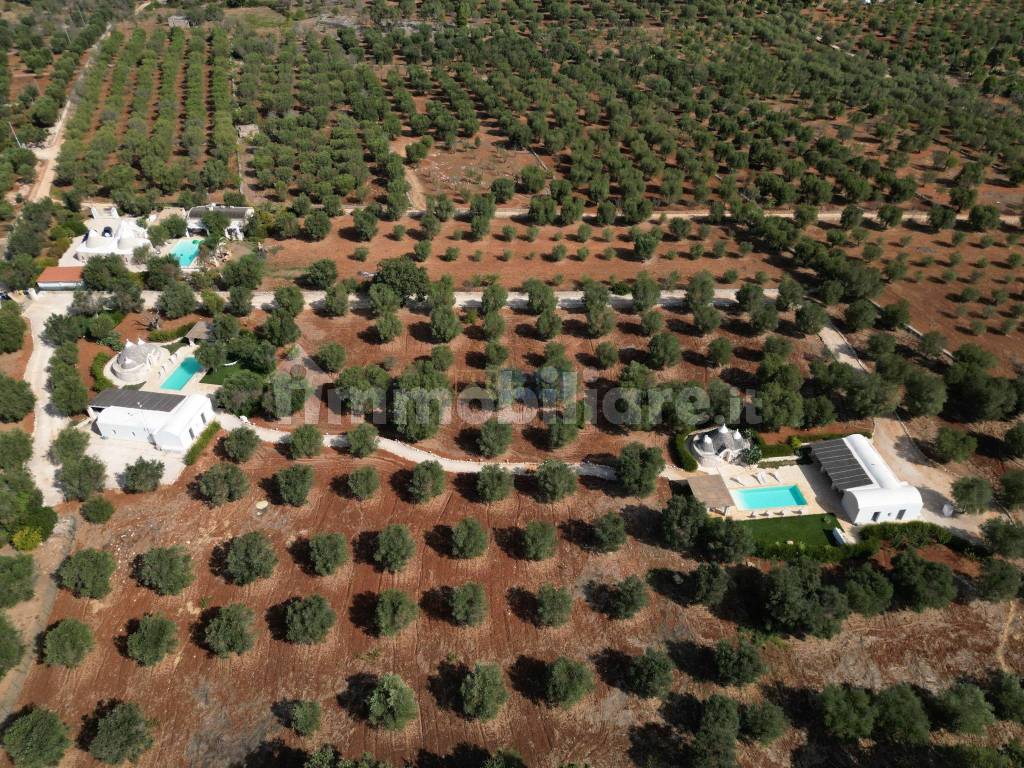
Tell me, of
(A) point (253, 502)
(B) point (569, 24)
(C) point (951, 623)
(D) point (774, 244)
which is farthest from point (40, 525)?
(B) point (569, 24)

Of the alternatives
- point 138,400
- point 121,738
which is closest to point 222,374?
point 138,400

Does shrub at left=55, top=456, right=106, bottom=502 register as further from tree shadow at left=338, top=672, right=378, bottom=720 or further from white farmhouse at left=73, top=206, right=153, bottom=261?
white farmhouse at left=73, top=206, right=153, bottom=261

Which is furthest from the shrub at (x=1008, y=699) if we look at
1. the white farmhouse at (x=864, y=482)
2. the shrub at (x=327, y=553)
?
the shrub at (x=327, y=553)

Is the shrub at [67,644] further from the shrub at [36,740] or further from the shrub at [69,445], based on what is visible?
the shrub at [69,445]

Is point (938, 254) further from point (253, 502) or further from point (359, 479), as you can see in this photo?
point (253, 502)

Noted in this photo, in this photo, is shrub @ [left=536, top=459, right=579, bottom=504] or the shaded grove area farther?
shrub @ [left=536, top=459, right=579, bottom=504]

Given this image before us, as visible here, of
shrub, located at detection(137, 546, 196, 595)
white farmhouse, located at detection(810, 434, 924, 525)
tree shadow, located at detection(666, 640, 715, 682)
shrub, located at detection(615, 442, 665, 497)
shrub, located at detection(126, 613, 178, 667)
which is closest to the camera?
shrub, located at detection(126, 613, 178, 667)

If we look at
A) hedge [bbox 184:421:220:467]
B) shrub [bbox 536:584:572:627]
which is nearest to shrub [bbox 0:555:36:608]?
hedge [bbox 184:421:220:467]
